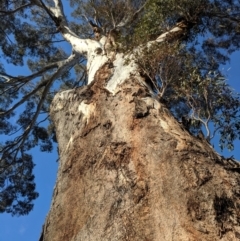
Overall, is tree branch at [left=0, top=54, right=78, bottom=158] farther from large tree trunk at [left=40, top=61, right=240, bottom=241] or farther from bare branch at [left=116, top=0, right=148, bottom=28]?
large tree trunk at [left=40, top=61, right=240, bottom=241]

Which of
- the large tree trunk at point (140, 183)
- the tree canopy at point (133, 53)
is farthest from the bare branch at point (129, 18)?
the large tree trunk at point (140, 183)

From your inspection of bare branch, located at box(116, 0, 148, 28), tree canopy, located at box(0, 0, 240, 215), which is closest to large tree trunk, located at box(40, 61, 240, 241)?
tree canopy, located at box(0, 0, 240, 215)

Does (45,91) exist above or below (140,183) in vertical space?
above

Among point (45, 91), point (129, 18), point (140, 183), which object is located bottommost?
point (140, 183)

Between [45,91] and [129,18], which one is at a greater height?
[129,18]

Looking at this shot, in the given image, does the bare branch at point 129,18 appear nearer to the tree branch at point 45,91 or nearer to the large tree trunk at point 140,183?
the tree branch at point 45,91

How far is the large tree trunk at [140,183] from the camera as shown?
2.18m

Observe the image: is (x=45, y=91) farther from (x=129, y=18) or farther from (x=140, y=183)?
(x=140, y=183)

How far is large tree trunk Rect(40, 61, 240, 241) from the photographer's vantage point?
218cm

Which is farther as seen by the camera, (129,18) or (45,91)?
(129,18)

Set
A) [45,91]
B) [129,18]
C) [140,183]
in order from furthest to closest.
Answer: [129,18] < [45,91] < [140,183]

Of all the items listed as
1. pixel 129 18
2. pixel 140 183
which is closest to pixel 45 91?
pixel 129 18

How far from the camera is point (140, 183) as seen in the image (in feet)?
8.35

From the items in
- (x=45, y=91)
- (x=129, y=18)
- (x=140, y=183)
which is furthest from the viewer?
(x=129, y=18)
